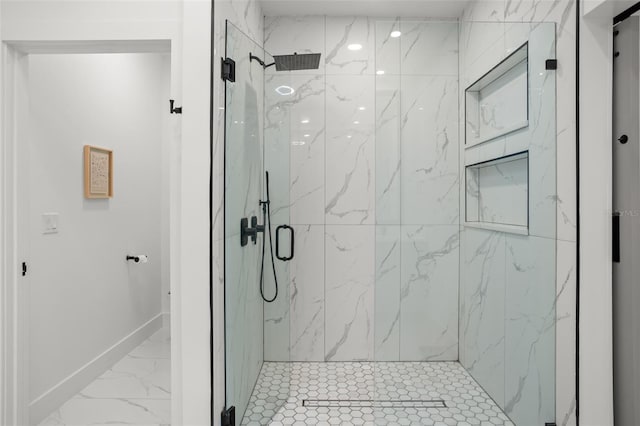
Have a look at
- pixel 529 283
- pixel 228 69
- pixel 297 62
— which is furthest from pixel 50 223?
pixel 529 283

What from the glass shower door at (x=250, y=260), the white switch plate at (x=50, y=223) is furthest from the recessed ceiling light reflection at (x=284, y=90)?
the white switch plate at (x=50, y=223)

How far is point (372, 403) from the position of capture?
7.60 ft

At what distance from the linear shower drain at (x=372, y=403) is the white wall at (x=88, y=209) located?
163 cm

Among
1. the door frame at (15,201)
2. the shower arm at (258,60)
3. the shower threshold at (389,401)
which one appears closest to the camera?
the door frame at (15,201)

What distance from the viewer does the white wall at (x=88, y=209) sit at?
2365 mm

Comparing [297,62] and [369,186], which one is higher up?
[297,62]

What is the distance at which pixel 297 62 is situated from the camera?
265cm

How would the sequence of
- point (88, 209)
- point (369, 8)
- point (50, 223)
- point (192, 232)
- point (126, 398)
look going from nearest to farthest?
point (192, 232) → point (50, 223) → point (126, 398) → point (88, 209) → point (369, 8)

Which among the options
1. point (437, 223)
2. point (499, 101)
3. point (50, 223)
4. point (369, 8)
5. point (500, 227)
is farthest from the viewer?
point (369, 8)

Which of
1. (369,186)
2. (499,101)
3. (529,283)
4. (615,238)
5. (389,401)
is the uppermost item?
(499,101)

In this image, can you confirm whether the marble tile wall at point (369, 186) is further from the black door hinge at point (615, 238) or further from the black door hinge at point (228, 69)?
the black door hinge at point (615, 238)

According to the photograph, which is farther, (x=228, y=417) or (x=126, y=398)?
(x=126, y=398)

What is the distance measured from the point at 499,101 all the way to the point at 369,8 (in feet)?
4.26

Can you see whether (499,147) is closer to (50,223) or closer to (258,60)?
(258,60)
